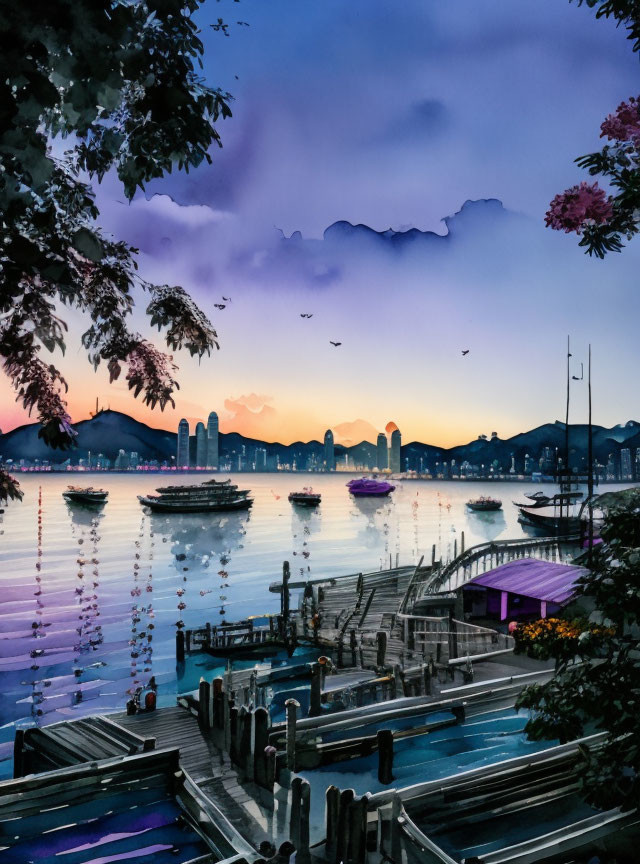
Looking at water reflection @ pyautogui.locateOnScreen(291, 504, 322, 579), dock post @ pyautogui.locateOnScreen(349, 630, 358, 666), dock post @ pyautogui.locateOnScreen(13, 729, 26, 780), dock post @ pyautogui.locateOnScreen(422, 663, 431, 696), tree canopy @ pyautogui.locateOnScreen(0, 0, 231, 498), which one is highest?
tree canopy @ pyautogui.locateOnScreen(0, 0, 231, 498)

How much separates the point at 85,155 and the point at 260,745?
29.2ft

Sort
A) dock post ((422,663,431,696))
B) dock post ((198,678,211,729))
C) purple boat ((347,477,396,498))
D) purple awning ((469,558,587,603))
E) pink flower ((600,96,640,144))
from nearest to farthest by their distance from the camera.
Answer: pink flower ((600,96,640,144)) → dock post ((198,678,211,729)) → dock post ((422,663,431,696)) → purple awning ((469,558,587,603)) → purple boat ((347,477,396,498))

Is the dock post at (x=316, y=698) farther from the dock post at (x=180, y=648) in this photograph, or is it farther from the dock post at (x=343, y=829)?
the dock post at (x=180, y=648)

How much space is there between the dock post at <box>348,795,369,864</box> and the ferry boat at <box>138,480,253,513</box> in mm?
79938

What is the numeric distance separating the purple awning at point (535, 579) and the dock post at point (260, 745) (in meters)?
10.8

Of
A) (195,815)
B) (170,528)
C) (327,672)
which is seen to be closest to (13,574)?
(170,528)

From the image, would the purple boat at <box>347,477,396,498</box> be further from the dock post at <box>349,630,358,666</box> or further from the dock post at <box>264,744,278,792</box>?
the dock post at <box>264,744,278,792</box>

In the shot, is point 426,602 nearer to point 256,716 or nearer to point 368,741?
point 368,741

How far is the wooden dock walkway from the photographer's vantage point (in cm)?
1044

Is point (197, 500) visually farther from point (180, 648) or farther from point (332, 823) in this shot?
point (332, 823)

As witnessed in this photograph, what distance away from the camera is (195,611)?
37438 mm

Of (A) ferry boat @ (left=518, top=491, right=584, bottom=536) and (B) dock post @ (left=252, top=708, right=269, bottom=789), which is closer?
(B) dock post @ (left=252, top=708, right=269, bottom=789)

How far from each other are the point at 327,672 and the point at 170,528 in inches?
2521

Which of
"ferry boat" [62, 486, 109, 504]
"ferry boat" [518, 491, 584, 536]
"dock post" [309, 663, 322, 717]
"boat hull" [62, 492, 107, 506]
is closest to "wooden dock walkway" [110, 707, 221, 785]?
"dock post" [309, 663, 322, 717]
